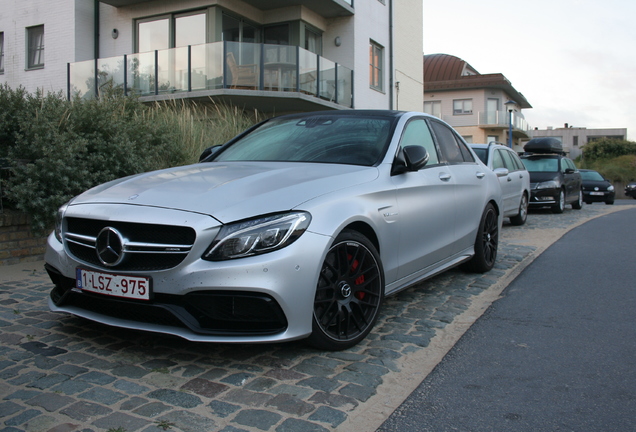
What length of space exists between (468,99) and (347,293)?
42892 mm

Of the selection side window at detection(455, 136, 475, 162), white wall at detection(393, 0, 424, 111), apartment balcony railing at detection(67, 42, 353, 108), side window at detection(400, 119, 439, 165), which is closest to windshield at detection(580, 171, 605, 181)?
white wall at detection(393, 0, 424, 111)

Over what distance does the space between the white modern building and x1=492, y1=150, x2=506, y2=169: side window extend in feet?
21.6

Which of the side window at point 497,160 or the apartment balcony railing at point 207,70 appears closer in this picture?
the side window at point 497,160

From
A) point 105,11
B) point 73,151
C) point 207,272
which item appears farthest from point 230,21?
point 207,272

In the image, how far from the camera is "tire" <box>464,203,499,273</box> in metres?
5.93

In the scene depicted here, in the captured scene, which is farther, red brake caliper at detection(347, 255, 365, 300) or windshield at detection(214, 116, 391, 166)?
windshield at detection(214, 116, 391, 166)

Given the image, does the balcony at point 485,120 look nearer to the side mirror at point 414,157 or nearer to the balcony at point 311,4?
the balcony at point 311,4

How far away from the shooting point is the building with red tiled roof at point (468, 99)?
43.2 metres

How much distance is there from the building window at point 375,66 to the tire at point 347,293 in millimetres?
17912

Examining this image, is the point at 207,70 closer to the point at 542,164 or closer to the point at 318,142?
the point at 542,164

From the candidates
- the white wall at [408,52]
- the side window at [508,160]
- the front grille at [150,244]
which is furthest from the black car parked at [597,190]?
the front grille at [150,244]

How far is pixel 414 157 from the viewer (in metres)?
4.25

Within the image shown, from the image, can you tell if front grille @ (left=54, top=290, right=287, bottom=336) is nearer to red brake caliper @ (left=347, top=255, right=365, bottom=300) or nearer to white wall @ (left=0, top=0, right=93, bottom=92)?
red brake caliper @ (left=347, top=255, right=365, bottom=300)

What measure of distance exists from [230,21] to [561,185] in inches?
420
